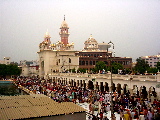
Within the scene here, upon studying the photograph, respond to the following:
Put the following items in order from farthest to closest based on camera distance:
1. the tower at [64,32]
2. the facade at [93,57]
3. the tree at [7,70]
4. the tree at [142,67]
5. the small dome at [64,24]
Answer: the tower at [64,32], the small dome at [64,24], the tree at [7,70], the facade at [93,57], the tree at [142,67]

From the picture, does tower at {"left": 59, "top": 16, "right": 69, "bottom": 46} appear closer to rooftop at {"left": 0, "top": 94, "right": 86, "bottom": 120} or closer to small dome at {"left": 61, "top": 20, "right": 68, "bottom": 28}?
small dome at {"left": 61, "top": 20, "right": 68, "bottom": 28}

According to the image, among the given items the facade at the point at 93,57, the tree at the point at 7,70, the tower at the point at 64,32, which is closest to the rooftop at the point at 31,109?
the facade at the point at 93,57

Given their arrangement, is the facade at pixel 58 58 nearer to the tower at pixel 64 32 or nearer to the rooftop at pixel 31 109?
the tower at pixel 64 32

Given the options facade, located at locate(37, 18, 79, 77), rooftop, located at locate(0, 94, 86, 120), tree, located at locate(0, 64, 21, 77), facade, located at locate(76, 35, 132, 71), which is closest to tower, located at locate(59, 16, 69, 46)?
facade, located at locate(37, 18, 79, 77)

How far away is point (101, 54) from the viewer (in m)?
85.2

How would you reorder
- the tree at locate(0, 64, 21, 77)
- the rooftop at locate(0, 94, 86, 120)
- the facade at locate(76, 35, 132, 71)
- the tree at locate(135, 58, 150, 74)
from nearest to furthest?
1. the rooftop at locate(0, 94, 86, 120)
2. the tree at locate(135, 58, 150, 74)
3. the facade at locate(76, 35, 132, 71)
4. the tree at locate(0, 64, 21, 77)

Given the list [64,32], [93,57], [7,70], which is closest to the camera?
[93,57]

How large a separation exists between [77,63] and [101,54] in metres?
13.0

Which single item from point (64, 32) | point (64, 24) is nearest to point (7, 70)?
point (64, 32)

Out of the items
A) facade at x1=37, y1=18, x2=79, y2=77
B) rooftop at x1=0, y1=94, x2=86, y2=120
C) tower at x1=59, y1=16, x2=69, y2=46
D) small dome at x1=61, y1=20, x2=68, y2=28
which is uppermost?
small dome at x1=61, y1=20, x2=68, y2=28

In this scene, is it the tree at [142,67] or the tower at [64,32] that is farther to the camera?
the tower at [64,32]

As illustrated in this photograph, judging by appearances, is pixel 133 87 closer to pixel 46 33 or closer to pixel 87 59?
pixel 87 59

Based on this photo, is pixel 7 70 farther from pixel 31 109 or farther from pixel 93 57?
pixel 31 109

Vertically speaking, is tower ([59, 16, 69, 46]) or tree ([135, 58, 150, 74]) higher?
tower ([59, 16, 69, 46])
